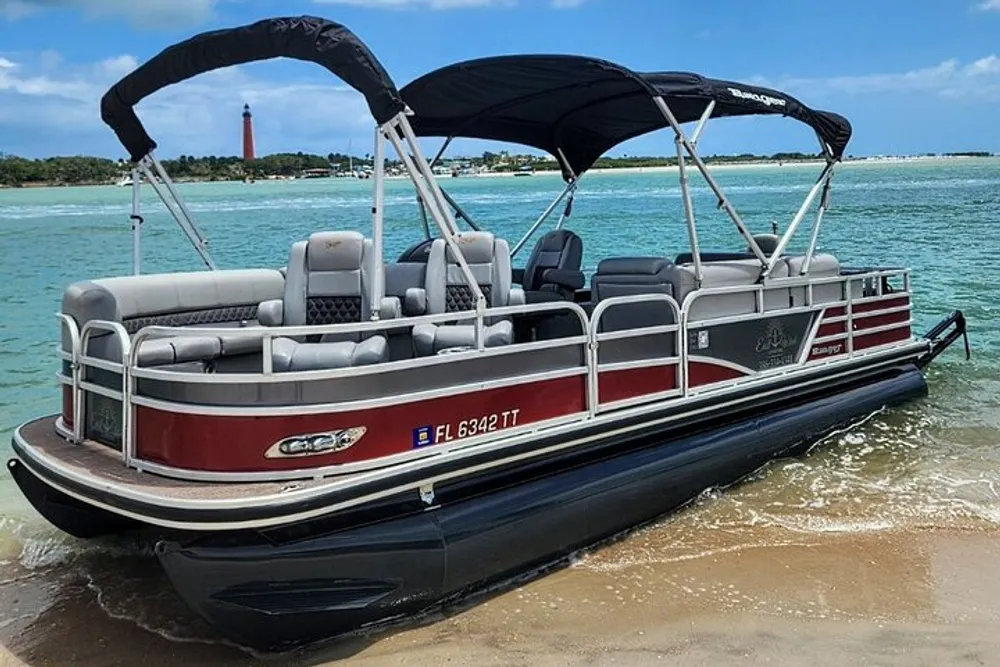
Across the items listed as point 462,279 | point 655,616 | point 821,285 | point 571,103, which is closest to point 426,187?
point 462,279

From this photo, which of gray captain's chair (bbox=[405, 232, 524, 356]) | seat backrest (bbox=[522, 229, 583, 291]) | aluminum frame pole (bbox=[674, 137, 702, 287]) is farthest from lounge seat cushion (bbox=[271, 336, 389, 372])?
seat backrest (bbox=[522, 229, 583, 291])

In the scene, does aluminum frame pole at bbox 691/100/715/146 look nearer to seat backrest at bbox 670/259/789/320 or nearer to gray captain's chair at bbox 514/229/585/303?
seat backrest at bbox 670/259/789/320

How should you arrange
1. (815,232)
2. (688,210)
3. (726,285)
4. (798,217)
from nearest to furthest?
(688,210) < (726,285) < (798,217) < (815,232)

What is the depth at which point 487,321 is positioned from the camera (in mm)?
5938

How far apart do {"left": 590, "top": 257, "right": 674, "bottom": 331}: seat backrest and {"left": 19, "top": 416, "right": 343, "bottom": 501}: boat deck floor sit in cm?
266

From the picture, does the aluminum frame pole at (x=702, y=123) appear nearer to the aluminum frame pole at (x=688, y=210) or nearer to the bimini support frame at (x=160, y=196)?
the aluminum frame pole at (x=688, y=210)

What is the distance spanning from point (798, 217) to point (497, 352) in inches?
140

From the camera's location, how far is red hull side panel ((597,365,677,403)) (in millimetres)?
5289

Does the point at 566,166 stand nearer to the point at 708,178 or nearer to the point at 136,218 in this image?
the point at 708,178

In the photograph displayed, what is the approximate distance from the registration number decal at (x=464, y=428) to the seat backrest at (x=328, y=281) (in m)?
1.53

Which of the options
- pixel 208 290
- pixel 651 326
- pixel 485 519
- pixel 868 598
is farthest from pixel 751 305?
pixel 208 290

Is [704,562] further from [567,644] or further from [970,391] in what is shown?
[970,391]

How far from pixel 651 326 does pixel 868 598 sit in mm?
2097

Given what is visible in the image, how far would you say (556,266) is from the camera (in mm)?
8711
